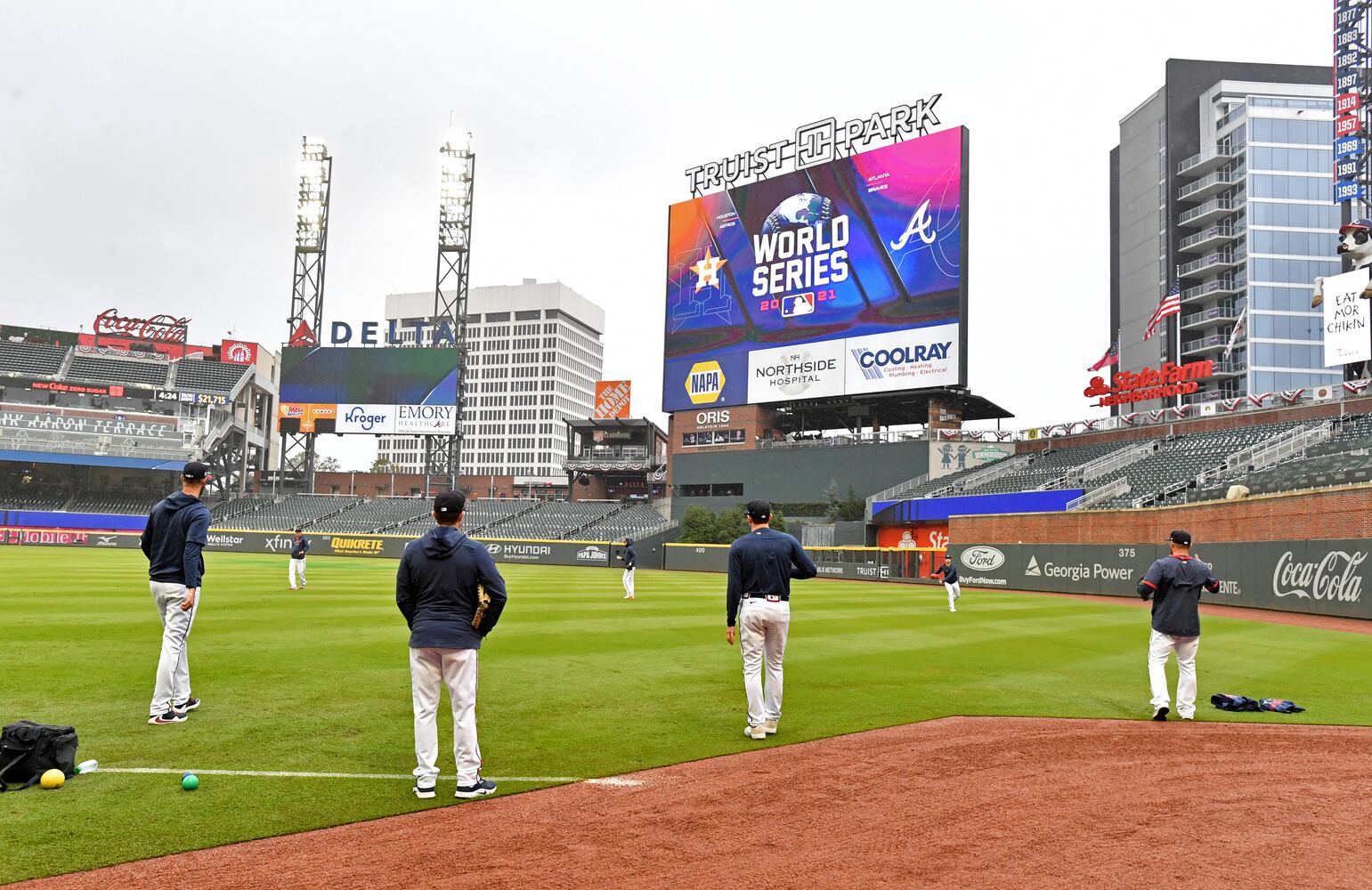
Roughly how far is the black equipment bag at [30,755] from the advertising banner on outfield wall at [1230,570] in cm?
2625

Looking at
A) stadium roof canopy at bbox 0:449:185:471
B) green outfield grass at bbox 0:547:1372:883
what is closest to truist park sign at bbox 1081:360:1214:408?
green outfield grass at bbox 0:547:1372:883

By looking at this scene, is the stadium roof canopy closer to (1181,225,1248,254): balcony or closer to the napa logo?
the napa logo

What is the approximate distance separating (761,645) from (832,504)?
5017 cm

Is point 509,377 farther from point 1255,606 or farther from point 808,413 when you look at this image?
point 1255,606

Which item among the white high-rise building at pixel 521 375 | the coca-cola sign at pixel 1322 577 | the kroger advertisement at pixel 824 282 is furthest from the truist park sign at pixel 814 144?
the white high-rise building at pixel 521 375

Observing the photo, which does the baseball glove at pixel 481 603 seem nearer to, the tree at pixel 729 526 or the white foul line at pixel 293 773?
the white foul line at pixel 293 773

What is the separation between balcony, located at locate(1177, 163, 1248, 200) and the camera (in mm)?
72688

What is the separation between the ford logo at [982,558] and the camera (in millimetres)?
37750

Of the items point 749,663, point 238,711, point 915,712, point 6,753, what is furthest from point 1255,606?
point 6,753

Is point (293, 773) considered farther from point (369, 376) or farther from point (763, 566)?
point (369, 376)

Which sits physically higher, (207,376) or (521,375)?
(521,375)

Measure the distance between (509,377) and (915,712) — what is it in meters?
176

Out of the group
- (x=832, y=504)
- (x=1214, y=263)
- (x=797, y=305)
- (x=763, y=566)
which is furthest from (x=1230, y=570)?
(x=1214, y=263)

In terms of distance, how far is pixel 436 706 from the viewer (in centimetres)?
616
